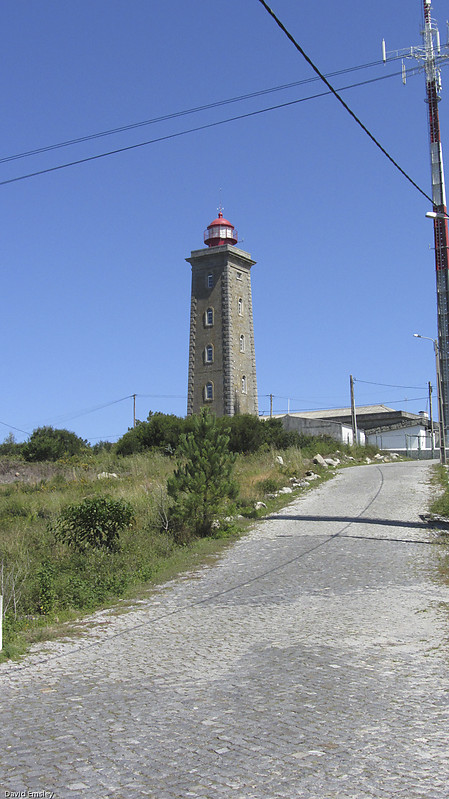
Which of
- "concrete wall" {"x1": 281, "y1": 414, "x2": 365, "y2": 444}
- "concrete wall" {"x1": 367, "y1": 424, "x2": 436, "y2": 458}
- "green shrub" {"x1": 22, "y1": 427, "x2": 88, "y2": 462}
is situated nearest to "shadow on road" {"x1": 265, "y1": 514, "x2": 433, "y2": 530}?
"green shrub" {"x1": 22, "y1": 427, "x2": 88, "y2": 462}

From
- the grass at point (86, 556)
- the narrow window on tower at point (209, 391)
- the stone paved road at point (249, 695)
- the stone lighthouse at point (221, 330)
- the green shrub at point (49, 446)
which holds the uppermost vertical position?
the stone lighthouse at point (221, 330)

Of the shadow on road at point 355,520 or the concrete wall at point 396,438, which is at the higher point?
the concrete wall at point 396,438

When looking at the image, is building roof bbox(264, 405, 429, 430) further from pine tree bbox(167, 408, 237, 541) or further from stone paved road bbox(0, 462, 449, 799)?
stone paved road bbox(0, 462, 449, 799)

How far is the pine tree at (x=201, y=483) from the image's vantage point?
16.8 metres

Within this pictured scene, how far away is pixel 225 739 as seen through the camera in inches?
211

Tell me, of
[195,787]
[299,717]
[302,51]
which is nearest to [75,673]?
[299,717]

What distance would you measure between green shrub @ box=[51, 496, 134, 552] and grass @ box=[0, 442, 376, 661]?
24 cm

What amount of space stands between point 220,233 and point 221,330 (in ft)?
25.6

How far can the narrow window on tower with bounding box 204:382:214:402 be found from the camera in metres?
54.2

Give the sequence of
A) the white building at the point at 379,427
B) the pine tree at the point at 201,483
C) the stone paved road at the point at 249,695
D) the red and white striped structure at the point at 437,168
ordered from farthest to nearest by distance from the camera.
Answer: the white building at the point at 379,427 → the red and white striped structure at the point at 437,168 → the pine tree at the point at 201,483 → the stone paved road at the point at 249,695

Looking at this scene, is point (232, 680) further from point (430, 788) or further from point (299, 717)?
point (430, 788)

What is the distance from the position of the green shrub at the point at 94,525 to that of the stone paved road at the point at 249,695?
388 centimetres

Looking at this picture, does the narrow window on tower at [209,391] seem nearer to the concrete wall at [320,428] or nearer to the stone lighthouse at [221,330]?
the stone lighthouse at [221,330]

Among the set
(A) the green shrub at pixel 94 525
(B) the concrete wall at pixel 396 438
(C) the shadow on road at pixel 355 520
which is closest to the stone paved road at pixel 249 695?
(A) the green shrub at pixel 94 525
